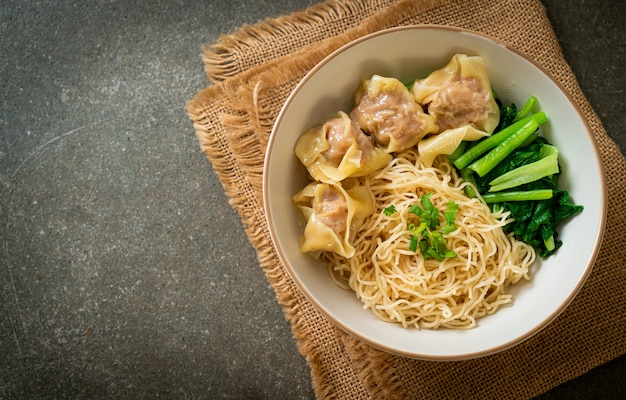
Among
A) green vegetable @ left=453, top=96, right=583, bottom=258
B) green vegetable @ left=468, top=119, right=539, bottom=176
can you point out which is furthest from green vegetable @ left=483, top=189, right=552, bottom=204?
green vegetable @ left=468, top=119, right=539, bottom=176

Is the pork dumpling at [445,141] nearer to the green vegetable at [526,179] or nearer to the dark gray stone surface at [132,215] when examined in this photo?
the green vegetable at [526,179]

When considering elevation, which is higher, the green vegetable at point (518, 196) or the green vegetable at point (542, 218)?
the green vegetable at point (518, 196)

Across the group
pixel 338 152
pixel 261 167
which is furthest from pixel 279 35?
pixel 338 152

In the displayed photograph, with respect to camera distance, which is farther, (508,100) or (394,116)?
(508,100)

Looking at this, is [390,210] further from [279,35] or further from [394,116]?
[279,35]

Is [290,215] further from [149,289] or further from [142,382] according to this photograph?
[142,382]

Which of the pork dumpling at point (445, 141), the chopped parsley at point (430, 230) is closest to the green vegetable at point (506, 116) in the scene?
the pork dumpling at point (445, 141)
